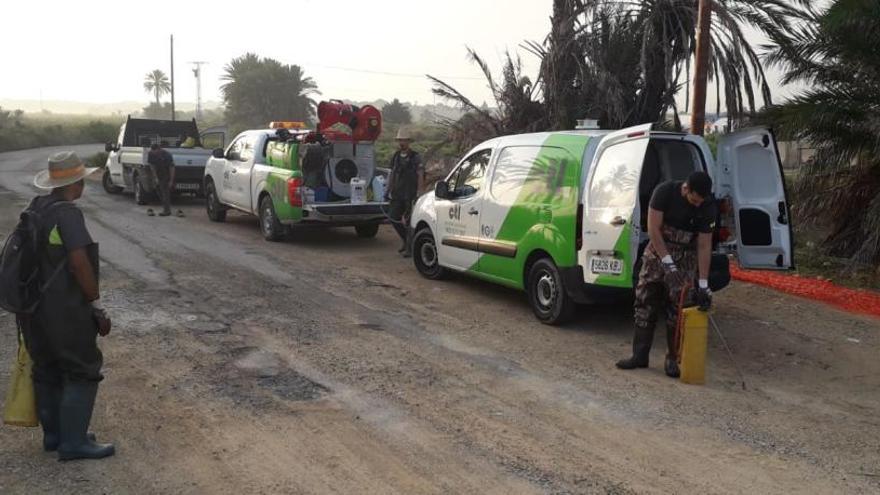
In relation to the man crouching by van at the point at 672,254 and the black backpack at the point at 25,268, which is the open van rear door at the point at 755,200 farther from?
the black backpack at the point at 25,268

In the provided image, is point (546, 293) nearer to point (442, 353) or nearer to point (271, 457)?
point (442, 353)

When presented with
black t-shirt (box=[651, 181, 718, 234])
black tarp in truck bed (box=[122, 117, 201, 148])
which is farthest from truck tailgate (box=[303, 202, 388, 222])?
black tarp in truck bed (box=[122, 117, 201, 148])

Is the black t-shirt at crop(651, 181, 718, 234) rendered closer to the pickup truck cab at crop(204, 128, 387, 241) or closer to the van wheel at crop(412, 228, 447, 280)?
the van wheel at crop(412, 228, 447, 280)

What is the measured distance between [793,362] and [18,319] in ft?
19.2

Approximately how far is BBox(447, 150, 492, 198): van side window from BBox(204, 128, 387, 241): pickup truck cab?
316 cm

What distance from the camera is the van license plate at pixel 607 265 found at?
21.2 feet

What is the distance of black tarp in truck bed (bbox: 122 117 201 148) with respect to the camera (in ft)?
62.4

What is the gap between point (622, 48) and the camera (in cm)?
1385

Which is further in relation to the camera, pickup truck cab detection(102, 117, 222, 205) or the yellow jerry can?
pickup truck cab detection(102, 117, 222, 205)

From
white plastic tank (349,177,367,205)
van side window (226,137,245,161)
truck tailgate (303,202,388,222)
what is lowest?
truck tailgate (303,202,388,222)

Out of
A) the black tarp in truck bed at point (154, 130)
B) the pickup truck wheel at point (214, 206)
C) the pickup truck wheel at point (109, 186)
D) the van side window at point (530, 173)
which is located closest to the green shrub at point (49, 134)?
the pickup truck wheel at point (109, 186)

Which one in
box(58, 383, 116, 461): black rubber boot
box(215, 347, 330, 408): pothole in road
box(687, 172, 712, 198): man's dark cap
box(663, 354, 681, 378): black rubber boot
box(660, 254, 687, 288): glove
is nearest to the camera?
box(58, 383, 116, 461): black rubber boot

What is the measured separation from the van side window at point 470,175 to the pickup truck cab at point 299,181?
3.16 m

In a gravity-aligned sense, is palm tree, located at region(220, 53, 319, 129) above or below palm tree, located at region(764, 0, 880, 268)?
above
